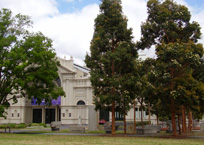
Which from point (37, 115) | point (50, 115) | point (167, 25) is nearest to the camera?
point (167, 25)

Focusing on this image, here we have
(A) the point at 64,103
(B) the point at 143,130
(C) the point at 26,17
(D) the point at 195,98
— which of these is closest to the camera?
(D) the point at 195,98

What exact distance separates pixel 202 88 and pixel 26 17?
22.0m

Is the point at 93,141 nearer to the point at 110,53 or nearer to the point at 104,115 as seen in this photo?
the point at 110,53

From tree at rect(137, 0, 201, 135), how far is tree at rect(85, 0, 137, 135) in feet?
6.27

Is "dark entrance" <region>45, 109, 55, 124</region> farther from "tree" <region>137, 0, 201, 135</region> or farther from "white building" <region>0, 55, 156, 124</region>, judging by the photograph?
"tree" <region>137, 0, 201, 135</region>

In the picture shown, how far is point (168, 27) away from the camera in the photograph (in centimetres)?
2583

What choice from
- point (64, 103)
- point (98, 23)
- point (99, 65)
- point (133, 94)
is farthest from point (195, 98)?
point (64, 103)

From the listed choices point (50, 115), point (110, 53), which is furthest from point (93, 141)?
point (50, 115)

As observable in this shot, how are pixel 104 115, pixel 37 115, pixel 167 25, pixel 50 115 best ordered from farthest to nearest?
pixel 37 115, pixel 50 115, pixel 104 115, pixel 167 25

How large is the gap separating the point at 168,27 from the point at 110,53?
5812 millimetres

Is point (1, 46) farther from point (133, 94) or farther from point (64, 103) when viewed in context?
point (64, 103)

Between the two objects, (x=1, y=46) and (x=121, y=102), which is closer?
(x=121, y=102)

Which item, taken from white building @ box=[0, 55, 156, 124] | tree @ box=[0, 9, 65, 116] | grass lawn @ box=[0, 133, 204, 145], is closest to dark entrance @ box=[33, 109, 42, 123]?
white building @ box=[0, 55, 156, 124]

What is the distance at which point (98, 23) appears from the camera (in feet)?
95.2
